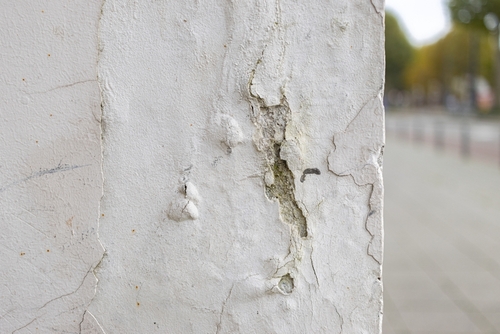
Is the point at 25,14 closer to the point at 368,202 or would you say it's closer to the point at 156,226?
the point at 156,226

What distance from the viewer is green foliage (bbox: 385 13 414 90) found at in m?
39.7

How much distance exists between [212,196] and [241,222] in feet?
0.40

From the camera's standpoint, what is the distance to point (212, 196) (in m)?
1.48

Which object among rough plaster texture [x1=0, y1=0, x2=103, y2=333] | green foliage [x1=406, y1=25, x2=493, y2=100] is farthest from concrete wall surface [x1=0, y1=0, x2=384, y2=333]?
green foliage [x1=406, y1=25, x2=493, y2=100]

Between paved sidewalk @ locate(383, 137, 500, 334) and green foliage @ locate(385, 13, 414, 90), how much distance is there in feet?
108

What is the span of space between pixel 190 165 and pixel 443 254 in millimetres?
4154

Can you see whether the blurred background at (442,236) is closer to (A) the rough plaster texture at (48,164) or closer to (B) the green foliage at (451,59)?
(A) the rough plaster texture at (48,164)

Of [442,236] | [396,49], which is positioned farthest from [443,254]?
[396,49]

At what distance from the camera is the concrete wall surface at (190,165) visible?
1.43m

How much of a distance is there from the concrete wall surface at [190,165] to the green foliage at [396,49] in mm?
39724

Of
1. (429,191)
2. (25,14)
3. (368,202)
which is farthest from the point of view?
(429,191)

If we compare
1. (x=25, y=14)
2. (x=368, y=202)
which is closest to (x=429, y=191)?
(x=368, y=202)

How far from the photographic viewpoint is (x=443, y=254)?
16.1ft

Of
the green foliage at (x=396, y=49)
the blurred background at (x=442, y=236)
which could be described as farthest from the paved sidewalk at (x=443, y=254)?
the green foliage at (x=396, y=49)
